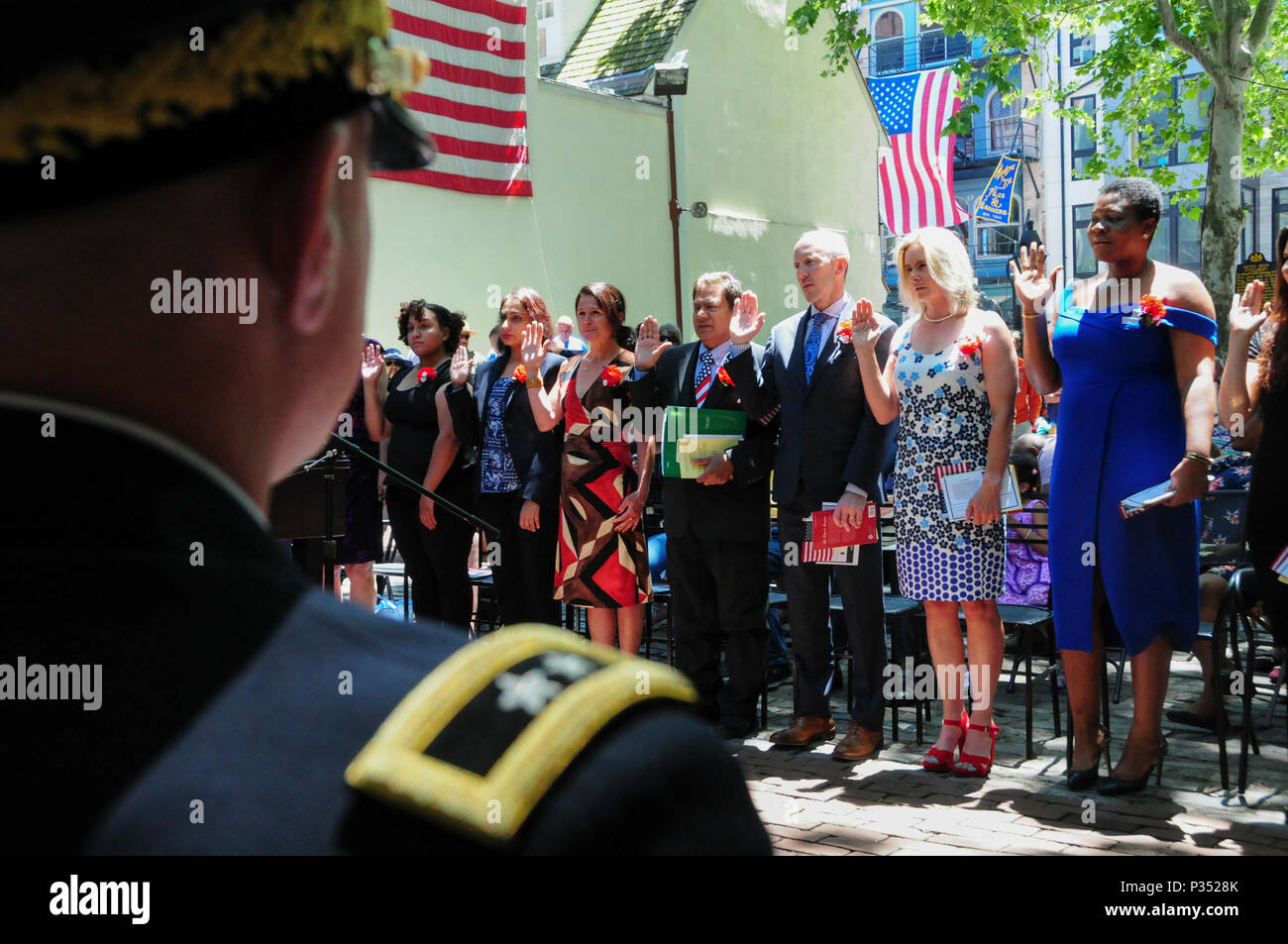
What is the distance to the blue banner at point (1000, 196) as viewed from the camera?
28.7 meters

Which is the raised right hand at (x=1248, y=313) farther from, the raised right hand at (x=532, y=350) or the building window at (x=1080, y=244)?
the building window at (x=1080, y=244)

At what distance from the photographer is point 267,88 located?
0.73 m

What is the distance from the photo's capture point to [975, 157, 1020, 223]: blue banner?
28.7 meters

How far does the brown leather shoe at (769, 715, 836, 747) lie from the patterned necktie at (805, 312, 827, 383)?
5.40 ft

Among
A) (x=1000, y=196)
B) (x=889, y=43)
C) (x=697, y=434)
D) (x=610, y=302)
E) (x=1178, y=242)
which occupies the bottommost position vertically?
(x=697, y=434)

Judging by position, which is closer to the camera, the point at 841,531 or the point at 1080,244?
the point at 841,531

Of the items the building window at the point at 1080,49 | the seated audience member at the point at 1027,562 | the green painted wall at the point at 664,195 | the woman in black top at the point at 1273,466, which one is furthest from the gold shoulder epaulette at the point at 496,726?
the building window at the point at 1080,49

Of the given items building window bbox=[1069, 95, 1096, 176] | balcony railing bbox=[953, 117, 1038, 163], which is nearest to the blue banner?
building window bbox=[1069, 95, 1096, 176]

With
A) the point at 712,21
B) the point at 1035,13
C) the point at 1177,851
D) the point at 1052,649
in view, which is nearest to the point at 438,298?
the point at 712,21

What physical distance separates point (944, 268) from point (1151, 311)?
98 centimetres

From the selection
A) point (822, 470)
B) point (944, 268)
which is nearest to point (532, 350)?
point (822, 470)

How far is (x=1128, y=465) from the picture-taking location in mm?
5117

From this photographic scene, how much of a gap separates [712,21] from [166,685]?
66.0 feet

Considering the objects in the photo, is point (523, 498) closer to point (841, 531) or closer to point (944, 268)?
point (841, 531)
